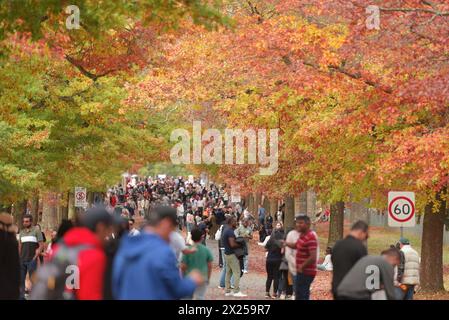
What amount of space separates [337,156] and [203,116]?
15.9 m

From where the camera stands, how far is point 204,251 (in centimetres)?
1609

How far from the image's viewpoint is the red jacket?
8.49m

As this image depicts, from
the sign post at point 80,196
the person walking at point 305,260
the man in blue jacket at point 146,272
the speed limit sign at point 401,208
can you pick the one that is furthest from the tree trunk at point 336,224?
the man in blue jacket at point 146,272

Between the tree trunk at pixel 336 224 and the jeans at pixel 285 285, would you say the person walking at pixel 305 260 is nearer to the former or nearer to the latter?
the jeans at pixel 285 285

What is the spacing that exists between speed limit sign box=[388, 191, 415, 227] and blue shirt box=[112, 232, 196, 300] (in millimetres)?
12804

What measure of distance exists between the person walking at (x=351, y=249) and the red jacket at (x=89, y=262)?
463 cm

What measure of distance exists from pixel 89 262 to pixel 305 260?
8841mm

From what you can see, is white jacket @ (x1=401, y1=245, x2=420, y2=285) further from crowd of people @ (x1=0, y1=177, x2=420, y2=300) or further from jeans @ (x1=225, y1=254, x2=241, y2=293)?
jeans @ (x1=225, y1=254, x2=241, y2=293)

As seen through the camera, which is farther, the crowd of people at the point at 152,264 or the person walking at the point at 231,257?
the person walking at the point at 231,257

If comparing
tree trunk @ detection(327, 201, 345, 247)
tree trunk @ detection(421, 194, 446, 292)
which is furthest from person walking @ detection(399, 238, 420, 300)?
tree trunk @ detection(327, 201, 345, 247)

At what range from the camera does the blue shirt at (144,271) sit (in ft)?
28.4

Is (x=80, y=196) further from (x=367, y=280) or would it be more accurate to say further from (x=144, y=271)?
(x=144, y=271)

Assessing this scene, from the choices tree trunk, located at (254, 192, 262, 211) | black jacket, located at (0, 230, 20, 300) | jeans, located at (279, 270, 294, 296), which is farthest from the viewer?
tree trunk, located at (254, 192, 262, 211)

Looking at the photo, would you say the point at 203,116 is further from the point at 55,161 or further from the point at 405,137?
the point at 405,137
